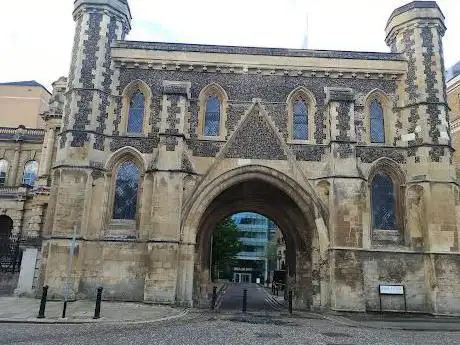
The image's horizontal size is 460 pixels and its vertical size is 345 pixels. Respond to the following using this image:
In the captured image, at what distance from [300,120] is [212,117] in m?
3.85

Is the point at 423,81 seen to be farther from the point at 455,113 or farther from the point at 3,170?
the point at 3,170

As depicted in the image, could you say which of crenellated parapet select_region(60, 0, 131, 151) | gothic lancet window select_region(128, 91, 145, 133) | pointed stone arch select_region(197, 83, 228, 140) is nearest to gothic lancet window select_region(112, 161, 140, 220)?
crenellated parapet select_region(60, 0, 131, 151)

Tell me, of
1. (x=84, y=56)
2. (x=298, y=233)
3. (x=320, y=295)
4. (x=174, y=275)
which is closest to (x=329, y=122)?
(x=298, y=233)

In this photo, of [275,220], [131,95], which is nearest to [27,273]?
[131,95]

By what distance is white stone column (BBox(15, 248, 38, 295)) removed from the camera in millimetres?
18703

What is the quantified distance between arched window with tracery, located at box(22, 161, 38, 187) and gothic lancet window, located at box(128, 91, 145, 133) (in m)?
25.4

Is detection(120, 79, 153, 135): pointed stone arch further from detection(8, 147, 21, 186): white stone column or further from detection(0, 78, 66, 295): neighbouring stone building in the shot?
detection(8, 147, 21, 186): white stone column

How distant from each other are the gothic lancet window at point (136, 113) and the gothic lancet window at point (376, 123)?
10006mm

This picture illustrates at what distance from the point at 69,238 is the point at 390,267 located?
12.5m

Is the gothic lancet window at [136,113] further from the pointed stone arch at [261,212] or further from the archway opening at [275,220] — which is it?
the archway opening at [275,220]

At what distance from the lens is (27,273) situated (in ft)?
61.9

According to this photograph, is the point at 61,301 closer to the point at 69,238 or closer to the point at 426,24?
the point at 69,238

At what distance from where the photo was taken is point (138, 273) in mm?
17531

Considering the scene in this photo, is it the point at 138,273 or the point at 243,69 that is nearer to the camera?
the point at 138,273
